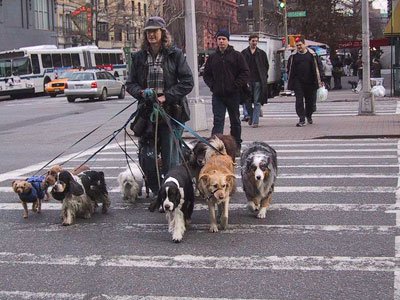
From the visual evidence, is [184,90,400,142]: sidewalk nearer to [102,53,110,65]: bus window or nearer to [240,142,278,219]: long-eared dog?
[240,142,278,219]: long-eared dog

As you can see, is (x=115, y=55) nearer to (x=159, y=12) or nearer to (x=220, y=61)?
(x=159, y=12)

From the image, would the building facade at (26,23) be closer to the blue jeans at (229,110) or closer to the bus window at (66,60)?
the bus window at (66,60)

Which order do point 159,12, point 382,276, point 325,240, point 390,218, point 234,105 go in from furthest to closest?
1. point 159,12
2. point 234,105
3. point 390,218
4. point 325,240
5. point 382,276

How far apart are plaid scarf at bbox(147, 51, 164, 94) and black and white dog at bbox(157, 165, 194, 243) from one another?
138cm

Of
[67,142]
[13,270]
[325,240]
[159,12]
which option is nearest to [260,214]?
[325,240]

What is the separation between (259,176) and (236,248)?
105 centimetres

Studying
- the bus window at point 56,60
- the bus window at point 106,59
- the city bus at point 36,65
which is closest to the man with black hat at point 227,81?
the city bus at point 36,65

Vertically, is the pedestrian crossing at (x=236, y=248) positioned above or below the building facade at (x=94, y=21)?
below

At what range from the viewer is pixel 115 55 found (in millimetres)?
53875

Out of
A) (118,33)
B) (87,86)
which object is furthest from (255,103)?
(118,33)

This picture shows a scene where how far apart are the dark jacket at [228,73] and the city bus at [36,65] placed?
3294 centimetres

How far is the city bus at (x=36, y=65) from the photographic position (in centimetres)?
4169

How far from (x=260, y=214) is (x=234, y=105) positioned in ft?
14.6

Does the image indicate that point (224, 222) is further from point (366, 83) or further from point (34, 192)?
point (366, 83)
